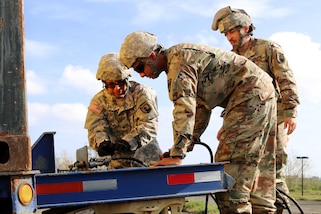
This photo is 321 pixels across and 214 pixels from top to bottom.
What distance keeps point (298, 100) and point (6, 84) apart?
13.7 feet

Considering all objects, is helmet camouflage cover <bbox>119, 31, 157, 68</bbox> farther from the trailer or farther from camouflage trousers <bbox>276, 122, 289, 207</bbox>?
camouflage trousers <bbox>276, 122, 289, 207</bbox>

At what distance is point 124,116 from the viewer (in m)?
7.66

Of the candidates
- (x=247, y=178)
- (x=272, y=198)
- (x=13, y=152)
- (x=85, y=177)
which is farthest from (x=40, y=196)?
(x=272, y=198)

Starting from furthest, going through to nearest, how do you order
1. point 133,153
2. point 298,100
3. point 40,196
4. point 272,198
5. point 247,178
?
point 133,153, point 298,100, point 272,198, point 247,178, point 40,196

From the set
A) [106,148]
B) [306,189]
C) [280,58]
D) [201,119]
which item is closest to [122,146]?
[106,148]

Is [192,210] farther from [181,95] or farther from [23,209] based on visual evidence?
[23,209]

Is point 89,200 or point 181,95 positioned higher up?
point 181,95

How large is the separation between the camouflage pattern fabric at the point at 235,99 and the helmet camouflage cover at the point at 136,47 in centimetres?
18

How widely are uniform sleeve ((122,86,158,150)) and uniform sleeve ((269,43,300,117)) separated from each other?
5.04ft

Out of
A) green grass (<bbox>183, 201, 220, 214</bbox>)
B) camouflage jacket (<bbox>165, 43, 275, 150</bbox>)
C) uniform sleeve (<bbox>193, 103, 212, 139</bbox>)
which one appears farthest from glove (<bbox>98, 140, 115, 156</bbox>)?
green grass (<bbox>183, 201, 220, 214</bbox>)

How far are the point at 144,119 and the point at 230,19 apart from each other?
161cm

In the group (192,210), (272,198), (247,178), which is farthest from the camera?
(192,210)

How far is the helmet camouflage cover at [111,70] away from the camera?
7.19 metres

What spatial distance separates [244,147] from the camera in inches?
215
